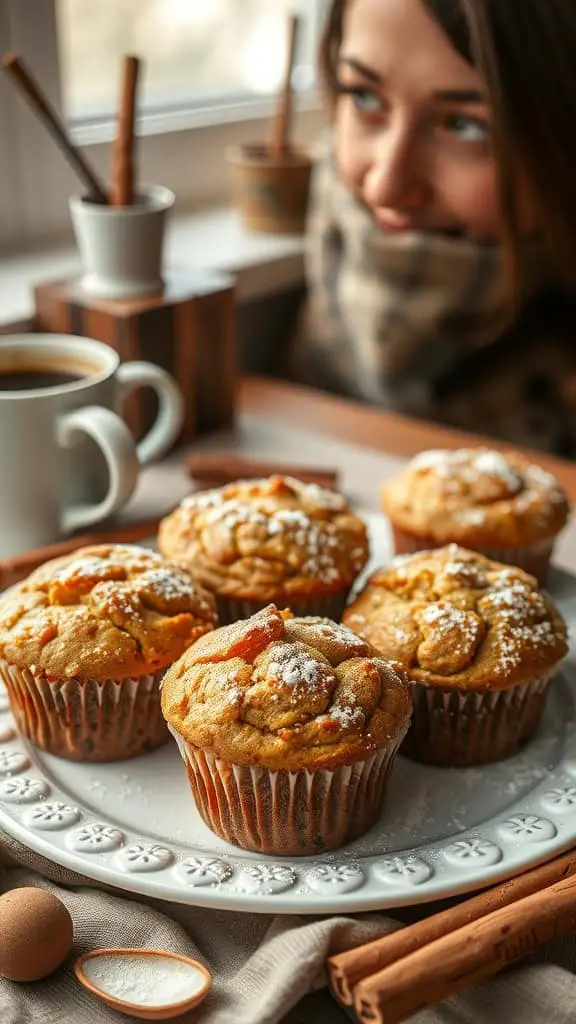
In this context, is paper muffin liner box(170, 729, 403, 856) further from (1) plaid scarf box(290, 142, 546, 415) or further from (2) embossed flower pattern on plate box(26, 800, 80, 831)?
(1) plaid scarf box(290, 142, 546, 415)

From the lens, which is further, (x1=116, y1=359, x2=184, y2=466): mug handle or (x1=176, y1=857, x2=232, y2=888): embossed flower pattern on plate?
(x1=116, y1=359, x2=184, y2=466): mug handle

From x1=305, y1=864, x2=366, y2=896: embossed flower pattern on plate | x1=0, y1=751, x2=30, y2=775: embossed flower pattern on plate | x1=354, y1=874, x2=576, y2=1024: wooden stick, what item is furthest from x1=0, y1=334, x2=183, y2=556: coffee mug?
x1=354, y1=874, x2=576, y2=1024: wooden stick

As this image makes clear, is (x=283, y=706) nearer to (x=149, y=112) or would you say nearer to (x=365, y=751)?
(x=365, y=751)

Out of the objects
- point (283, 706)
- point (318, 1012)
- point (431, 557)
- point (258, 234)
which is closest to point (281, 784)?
point (283, 706)

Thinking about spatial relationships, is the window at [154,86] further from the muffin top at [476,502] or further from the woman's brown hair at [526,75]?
the muffin top at [476,502]

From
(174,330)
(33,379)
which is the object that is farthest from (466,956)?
(174,330)
